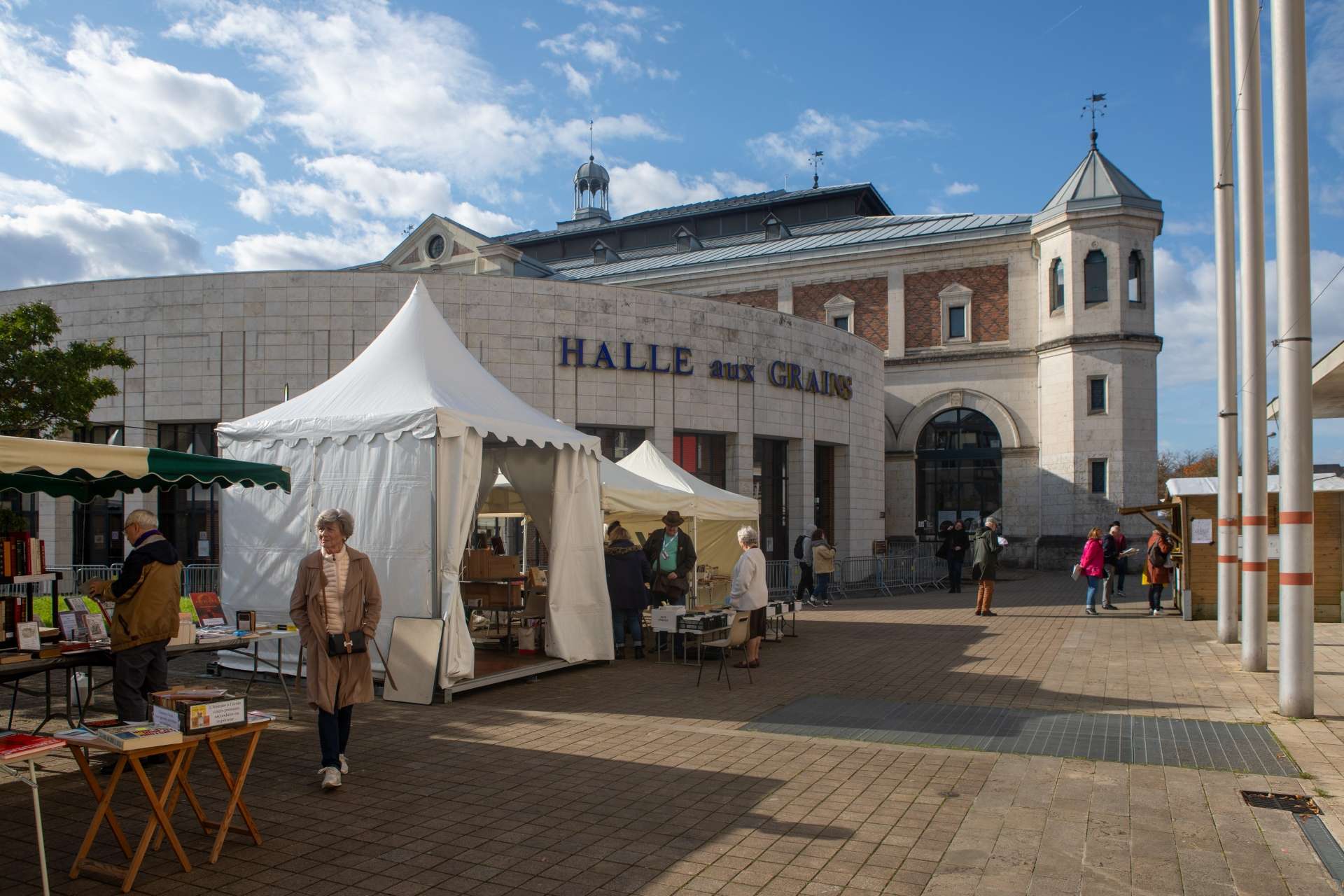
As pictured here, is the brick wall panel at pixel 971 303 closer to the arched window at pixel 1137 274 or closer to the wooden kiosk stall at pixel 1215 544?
the arched window at pixel 1137 274

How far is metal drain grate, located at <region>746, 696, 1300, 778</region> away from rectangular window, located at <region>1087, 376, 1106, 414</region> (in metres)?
28.1

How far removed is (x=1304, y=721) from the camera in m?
8.58

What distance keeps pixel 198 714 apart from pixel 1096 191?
36562 millimetres

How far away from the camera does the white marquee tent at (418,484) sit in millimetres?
10078

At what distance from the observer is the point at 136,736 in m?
4.94

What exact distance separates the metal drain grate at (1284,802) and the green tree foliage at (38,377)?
56.2 feet

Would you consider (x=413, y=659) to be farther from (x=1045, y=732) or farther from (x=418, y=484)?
(x=1045, y=732)

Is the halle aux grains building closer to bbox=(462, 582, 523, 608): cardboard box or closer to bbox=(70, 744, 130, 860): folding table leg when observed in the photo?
bbox=(462, 582, 523, 608): cardboard box

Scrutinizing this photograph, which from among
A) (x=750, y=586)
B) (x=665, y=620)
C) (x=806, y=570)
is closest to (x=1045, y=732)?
(x=750, y=586)

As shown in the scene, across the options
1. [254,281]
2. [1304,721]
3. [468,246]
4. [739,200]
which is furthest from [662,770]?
[739,200]

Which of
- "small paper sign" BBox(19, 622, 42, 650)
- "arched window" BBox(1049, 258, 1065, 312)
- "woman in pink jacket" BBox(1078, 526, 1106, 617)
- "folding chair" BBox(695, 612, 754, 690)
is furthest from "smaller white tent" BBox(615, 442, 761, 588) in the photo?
"arched window" BBox(1049, 258, 1065, 312)

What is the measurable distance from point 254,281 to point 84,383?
5672mm

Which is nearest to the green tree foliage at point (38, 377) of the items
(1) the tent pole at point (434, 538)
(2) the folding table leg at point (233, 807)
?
(1) the tent pole at point (434, 538)

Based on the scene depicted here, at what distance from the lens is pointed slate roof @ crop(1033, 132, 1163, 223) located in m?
34.7
